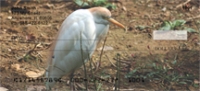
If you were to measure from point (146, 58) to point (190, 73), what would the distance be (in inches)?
8.7

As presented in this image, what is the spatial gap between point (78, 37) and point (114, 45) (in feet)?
0.58

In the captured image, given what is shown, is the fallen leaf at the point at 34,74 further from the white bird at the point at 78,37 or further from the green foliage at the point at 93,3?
the green foliage at the point at 93,3

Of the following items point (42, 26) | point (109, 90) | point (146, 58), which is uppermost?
point (42, 26)

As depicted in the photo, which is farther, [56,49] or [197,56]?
[197,56]

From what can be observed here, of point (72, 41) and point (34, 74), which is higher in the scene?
point (72, 41)

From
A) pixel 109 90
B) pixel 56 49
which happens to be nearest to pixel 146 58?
pixel 109 90

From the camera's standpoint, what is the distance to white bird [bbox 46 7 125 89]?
6.56 feet

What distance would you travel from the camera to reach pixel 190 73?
2215 mm

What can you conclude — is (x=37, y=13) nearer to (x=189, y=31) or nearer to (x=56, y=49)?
(x=56, y=49)

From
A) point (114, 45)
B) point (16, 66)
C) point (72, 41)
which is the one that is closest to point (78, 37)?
point (72, 41)

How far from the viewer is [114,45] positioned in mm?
2111

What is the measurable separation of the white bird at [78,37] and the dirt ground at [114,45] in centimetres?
6

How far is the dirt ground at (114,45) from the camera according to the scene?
2.12m

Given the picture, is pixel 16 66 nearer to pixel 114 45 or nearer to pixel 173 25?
pixel 114 45
